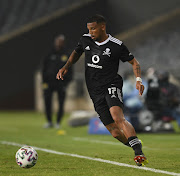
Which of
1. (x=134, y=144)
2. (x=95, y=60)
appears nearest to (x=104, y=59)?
(x=95, y=60)

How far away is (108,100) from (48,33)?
25.2m

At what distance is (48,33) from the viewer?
31.6 meters

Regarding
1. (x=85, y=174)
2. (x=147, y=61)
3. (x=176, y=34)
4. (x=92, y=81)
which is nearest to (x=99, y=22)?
(x=92, y=81)

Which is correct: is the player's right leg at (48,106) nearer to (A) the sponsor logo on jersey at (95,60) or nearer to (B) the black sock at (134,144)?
(A) the sponsor logo on jersey at (95,60)

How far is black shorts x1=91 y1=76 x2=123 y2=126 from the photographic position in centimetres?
680

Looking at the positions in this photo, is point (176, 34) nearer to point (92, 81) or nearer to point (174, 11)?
point (174, 11)

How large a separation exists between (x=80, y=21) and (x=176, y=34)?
19.9ft

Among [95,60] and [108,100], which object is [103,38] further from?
[108,100]


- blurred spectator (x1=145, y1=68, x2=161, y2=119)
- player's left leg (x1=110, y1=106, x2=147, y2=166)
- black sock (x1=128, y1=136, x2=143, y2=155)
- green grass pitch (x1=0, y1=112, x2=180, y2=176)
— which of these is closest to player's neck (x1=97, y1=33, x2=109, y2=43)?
player's left leg (x1=110, y1=106, x2=147, y2=166)

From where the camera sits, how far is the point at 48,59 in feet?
47.7

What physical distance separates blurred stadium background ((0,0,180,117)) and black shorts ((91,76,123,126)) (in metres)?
22.0

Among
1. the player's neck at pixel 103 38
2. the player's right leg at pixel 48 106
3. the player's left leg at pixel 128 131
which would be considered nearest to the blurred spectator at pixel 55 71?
the player's right leg at pixel 48 106

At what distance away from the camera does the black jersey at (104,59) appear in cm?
692

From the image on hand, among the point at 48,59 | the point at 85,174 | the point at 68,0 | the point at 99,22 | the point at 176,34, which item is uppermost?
the point at 68,0
